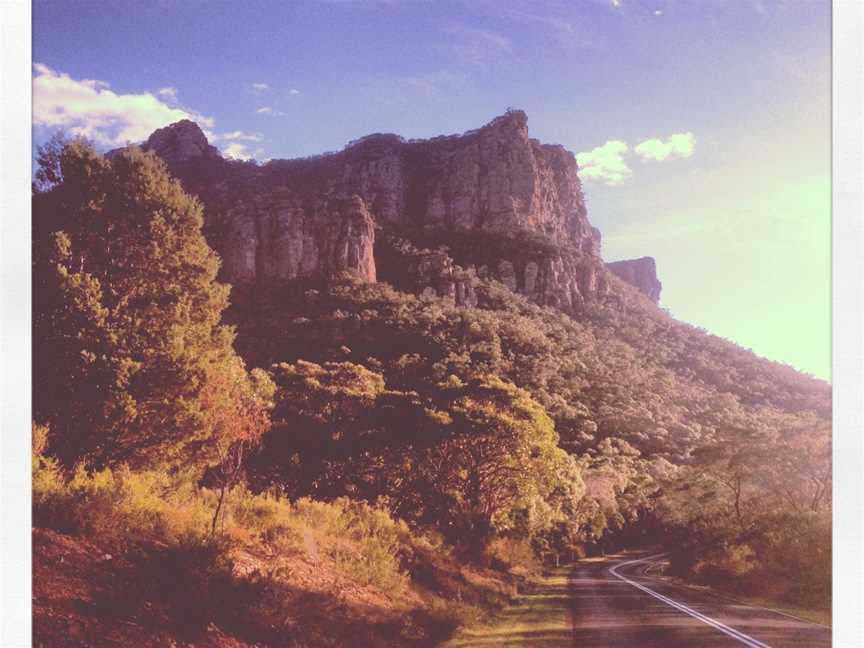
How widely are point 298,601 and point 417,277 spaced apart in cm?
2484

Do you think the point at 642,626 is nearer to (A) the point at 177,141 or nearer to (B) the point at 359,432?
(B) the point at 359,432

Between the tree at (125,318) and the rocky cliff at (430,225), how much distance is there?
31.1 feet

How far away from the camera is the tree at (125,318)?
8.88m

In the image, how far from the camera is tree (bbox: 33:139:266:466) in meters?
8.88

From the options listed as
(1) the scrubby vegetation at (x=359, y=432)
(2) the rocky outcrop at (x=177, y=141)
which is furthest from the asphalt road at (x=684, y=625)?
(2) the rocky outcrop at (x=177, y=141)

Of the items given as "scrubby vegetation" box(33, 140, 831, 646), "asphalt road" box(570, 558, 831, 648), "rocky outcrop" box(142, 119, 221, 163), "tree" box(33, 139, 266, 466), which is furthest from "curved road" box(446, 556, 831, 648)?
"rocky outcrop" box(142, 119, 221, 163)

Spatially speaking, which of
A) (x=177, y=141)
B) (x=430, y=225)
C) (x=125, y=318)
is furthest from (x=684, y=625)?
(x=430, y=225)

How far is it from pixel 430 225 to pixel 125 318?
2502 cm

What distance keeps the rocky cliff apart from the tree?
373 inches

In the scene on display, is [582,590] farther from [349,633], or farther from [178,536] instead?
[178,536]

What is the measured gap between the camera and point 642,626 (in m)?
9.95

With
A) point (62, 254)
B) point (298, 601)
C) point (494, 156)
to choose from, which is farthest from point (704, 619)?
point (494, 156)

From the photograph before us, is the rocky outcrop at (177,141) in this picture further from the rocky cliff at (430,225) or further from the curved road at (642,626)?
the curved road at (642,626)
